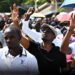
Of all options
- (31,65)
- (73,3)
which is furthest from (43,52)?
(73,3)

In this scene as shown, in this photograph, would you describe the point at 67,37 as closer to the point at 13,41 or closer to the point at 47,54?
the point at 47,54

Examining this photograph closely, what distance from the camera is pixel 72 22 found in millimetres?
5891

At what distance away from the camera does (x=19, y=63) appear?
15.8ft

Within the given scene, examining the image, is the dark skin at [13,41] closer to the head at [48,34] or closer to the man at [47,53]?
the man at [47,53]

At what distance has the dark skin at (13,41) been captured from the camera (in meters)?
4.91

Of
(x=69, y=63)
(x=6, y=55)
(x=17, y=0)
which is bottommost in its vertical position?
(x=17, y=0)

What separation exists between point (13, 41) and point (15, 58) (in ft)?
0.66

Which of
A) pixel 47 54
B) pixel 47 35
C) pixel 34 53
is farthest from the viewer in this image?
pixel 47 35

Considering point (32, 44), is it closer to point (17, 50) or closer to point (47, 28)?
point (47, 28)

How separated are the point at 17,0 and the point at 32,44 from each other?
61479mm

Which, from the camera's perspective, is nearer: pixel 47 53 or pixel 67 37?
pixel 47 53

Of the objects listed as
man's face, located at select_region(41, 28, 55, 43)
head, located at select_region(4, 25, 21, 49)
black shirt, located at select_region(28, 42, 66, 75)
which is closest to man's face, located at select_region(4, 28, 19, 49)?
head, located at select_region(4, 25, 21, 49)

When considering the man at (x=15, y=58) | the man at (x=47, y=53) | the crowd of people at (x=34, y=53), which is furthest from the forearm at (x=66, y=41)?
the man at (x=15, y=58)

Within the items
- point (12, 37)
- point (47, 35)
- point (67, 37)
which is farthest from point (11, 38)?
point (67, 37)
